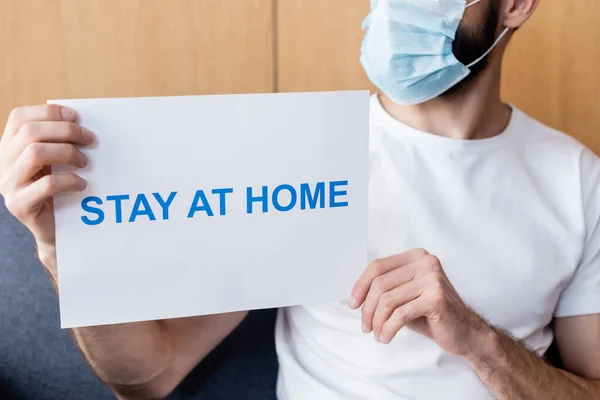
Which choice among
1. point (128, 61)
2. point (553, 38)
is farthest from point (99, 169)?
point (553, 38)

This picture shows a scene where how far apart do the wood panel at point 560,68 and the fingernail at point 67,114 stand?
1.03 meters

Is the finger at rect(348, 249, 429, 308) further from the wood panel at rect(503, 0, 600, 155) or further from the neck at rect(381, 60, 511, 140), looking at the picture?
the wood panel at rect(503, 0, 600, 155)

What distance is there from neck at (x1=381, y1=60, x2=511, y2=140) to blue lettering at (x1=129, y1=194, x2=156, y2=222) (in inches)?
21.0

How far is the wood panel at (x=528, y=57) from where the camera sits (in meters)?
1.37

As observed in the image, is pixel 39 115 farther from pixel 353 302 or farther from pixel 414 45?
pixel 414 45

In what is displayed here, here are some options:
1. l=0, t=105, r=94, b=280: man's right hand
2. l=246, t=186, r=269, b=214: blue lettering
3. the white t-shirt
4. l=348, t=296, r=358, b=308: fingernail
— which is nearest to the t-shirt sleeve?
the white t-shirt

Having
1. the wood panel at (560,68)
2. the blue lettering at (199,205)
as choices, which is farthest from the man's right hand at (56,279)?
the wood panel at (560,68)

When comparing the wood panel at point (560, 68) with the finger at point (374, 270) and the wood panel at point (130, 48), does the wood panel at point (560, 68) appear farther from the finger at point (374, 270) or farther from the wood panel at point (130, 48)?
the finger at point (374, 270)

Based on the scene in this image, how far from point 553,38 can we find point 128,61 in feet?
2.97

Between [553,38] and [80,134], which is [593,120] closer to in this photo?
[553,38]

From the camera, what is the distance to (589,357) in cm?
111

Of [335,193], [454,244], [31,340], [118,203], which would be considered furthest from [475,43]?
[31,340]

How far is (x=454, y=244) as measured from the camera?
3.40 ft

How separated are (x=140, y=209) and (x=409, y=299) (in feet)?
1.15
